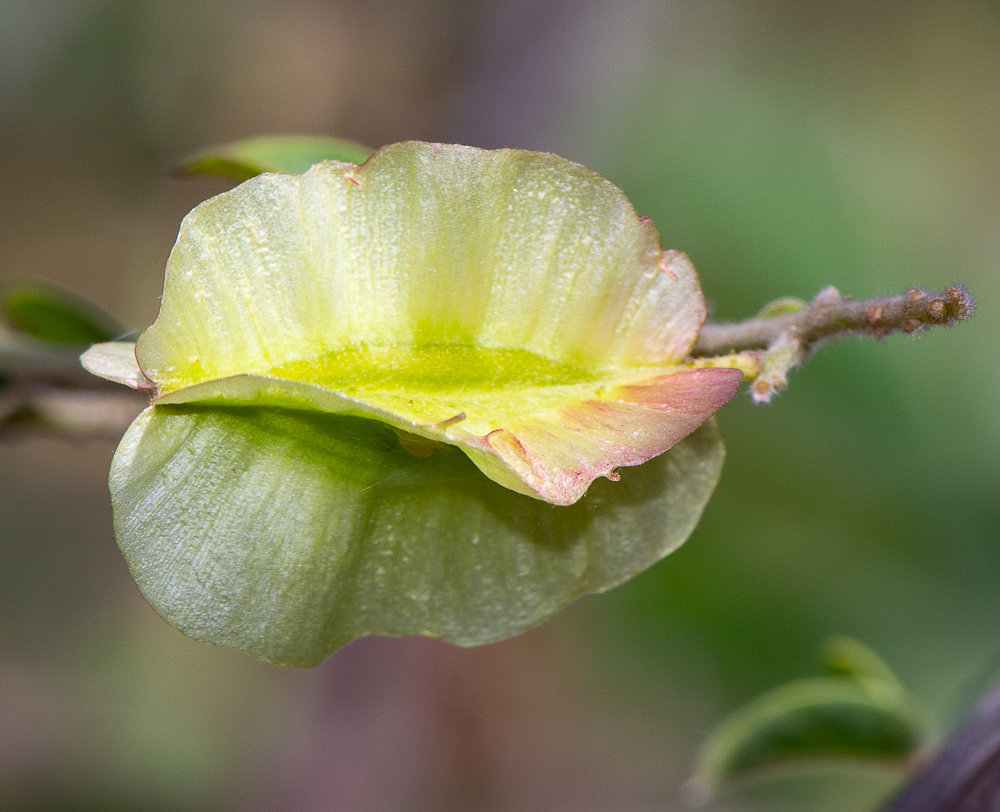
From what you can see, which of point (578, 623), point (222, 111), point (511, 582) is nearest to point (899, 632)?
point (578, 623)

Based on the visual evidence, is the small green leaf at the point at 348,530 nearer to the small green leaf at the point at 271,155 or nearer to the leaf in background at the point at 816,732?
the small green leaf at the point at 271,155

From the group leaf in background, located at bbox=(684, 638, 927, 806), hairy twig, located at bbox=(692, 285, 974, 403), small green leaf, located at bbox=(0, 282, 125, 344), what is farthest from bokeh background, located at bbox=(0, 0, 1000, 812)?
hairy twig, located at bbox=(692, 285, 974, 403)

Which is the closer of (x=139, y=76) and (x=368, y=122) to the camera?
(x=139, y=76)

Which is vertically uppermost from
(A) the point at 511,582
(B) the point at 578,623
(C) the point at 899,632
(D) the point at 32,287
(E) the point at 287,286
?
(E) the point at 287,286

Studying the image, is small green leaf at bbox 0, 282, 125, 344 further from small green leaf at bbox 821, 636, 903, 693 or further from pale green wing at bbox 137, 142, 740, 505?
small green leaf at bbox 821, 636, 903, 693

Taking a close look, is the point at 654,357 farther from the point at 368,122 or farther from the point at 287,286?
the point at 368,122

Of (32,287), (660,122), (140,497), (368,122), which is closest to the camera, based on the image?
(140,497)

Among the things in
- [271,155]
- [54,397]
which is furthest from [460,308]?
[54,397]
